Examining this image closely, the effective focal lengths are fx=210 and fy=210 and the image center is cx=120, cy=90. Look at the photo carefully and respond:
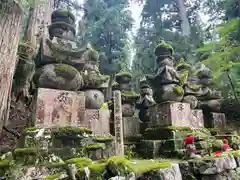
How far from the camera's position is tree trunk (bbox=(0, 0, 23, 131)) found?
4.08 meters

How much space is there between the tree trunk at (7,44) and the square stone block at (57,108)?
1552mm

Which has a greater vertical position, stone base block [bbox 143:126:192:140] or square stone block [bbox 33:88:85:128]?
square stone block [bbox 33:88:85:128]

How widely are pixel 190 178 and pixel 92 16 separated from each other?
14.0 m

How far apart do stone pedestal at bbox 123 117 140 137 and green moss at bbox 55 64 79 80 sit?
8.14ft

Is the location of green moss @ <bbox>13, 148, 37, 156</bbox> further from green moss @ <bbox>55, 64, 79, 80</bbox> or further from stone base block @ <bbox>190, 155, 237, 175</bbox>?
stone base block @ <bbox>190, 155, 237, 175</bbox>

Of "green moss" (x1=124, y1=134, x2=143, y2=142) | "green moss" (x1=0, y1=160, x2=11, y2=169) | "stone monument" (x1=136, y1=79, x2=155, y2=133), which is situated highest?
"stone monument" (x1=136, y1=79, x2=155, y2=133)

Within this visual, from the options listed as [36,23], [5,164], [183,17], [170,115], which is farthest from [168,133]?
[183,17]

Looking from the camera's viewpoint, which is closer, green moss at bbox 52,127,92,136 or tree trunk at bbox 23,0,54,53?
green moss at bbox 52,127,92,136

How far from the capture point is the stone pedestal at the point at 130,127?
17.2 ft

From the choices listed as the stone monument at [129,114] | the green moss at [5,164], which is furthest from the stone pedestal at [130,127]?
the green moss at [5,164]

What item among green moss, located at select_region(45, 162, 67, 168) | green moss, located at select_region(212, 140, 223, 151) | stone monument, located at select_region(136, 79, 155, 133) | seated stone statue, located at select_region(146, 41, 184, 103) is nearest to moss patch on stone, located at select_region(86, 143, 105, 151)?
green moss, located at select_region(45, 162, 67, 168)

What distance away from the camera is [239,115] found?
8.16 metres

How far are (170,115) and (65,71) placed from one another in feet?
8.58

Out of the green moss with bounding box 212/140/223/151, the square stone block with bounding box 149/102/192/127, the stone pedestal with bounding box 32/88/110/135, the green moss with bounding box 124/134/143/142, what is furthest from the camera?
the green moss with bounding box 124/134/143/142
